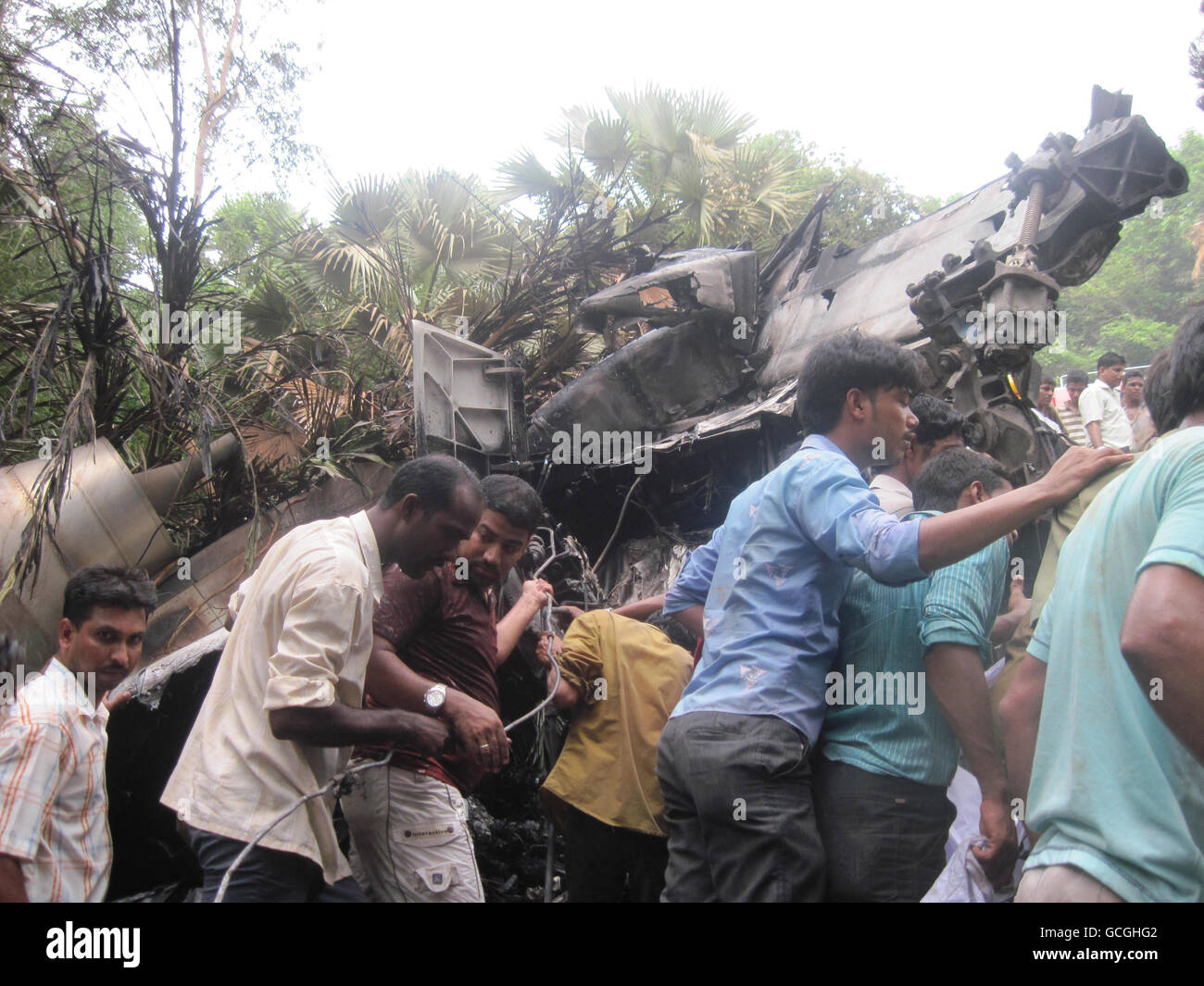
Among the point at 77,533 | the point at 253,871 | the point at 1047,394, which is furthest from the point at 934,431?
the point at 1047,394

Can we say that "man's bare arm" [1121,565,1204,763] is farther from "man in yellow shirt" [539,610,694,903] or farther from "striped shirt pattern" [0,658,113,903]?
"striped shirt pattern" [0,658,113,903]

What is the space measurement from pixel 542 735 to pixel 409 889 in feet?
6.54

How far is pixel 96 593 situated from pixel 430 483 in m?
1.20

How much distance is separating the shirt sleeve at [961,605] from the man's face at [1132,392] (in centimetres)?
804

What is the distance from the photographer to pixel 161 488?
672cm

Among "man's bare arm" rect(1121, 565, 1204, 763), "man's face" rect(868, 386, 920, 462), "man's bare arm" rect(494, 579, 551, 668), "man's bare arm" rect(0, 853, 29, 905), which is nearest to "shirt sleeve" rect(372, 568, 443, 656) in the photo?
"man's bare arm" rect(494, 579, 551, 668)

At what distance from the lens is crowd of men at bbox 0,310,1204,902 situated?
155cm

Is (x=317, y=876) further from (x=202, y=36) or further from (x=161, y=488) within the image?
(x=202, y=36)

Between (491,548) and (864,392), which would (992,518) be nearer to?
(864,392)

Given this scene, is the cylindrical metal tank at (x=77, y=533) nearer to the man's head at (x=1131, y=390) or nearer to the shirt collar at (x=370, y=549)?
the shirt collar at (x=370, y=549)
